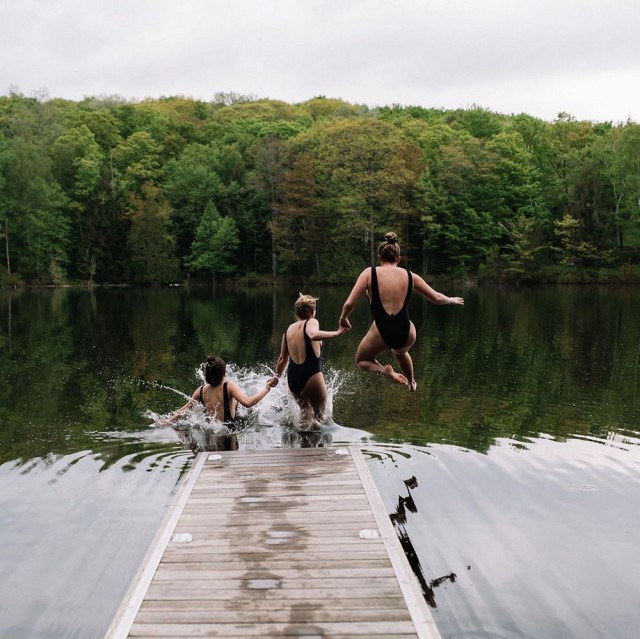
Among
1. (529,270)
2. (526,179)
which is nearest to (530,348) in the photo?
(529,270)

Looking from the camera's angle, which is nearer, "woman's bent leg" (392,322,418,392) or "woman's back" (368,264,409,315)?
"woman's back" (368,264,409,315)

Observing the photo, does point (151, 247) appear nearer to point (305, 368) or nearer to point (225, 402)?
point (225, 402)

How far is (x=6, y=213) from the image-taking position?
218 ft

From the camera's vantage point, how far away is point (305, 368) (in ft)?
33.8

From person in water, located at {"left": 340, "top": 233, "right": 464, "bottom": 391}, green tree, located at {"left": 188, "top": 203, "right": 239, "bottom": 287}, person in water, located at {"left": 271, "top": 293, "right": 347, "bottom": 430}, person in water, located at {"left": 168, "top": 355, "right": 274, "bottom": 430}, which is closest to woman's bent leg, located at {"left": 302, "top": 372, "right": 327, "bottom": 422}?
person in water, located at {"left": 271, "top": 293, "right": 347, "bottom": 430}

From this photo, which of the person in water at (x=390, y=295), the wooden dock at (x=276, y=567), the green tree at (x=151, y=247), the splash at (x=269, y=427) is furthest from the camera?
the green tree at (x=151, y=247)

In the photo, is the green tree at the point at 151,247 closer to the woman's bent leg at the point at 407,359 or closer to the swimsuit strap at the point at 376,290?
the woman's bent leg at the point at 407,359

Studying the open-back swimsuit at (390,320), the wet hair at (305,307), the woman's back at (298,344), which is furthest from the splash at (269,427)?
the open-back swimsuit at (390,320)

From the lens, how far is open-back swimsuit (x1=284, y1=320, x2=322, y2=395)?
10141 mm

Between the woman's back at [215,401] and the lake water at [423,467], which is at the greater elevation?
the woman's back at [215,401]

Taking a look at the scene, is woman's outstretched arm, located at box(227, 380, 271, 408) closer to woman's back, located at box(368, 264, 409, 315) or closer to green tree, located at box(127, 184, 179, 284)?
woman's back, located at box(368, 264, 409, 315)

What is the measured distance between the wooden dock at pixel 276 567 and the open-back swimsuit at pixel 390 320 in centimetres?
190

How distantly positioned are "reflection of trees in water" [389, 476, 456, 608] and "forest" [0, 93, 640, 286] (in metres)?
55.1

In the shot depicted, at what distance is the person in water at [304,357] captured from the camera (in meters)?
9.88
